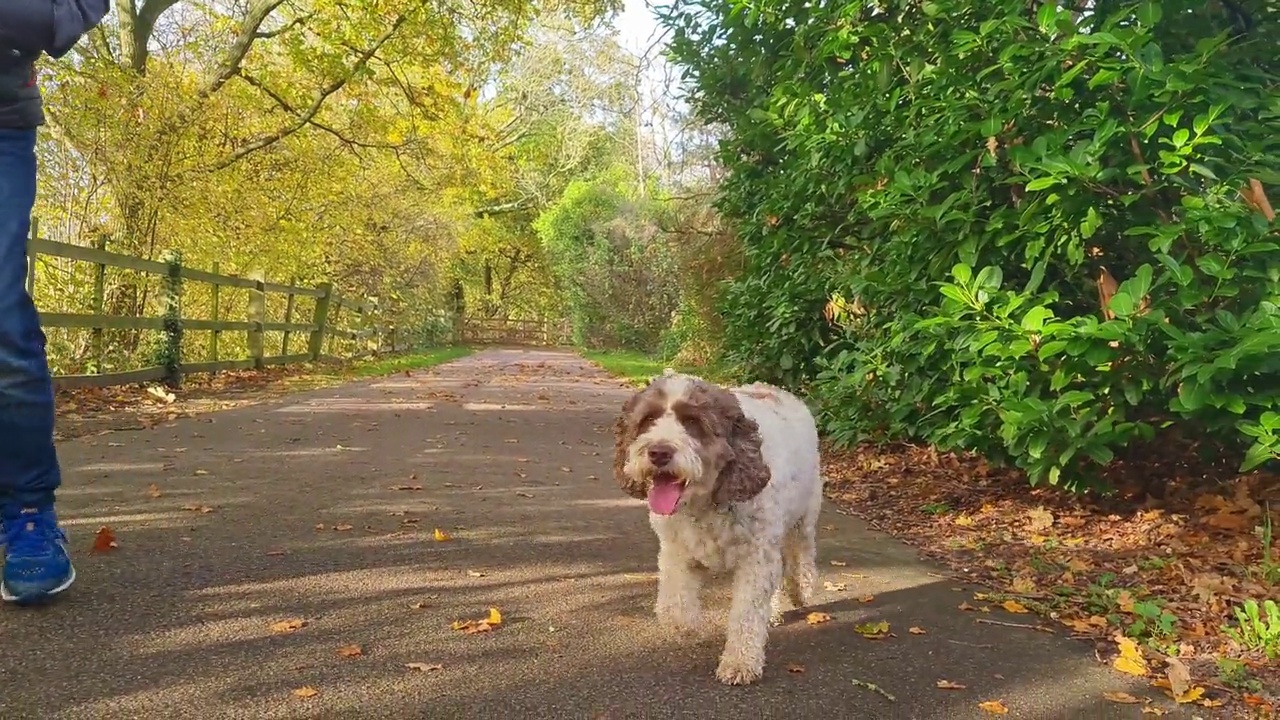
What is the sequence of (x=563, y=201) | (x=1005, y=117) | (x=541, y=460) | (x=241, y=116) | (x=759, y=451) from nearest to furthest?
(x=759, y=451) < (x=1005, y=117) < (x=541, y=460) < (x=241, y=116) < (x=563, y=201)

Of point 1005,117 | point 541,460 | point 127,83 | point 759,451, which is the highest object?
point 127,83

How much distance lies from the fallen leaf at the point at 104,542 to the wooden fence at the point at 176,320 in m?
2.45

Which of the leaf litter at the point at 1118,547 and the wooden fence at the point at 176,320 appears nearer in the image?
the leaf litter at the point at 1118,547

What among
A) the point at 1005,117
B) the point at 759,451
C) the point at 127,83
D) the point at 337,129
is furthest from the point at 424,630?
the point at 337,129

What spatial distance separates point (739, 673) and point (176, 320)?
10.6m

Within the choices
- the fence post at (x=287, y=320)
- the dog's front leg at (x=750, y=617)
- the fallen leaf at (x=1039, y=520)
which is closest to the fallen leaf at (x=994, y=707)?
the dog's front leg at (x=750, y=617)

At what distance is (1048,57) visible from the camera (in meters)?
4.74

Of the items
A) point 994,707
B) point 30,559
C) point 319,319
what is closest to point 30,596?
point 30,559

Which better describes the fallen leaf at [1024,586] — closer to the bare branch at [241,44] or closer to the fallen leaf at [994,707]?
the fallen leaf at [994,707]

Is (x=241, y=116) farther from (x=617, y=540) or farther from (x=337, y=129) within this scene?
(x=617, y=540)

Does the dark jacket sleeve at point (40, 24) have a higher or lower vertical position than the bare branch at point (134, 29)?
lower

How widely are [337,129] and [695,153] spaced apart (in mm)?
7648

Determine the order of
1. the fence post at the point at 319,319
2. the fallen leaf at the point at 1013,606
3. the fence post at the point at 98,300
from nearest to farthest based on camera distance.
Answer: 1. the fallen leaf at the point at 1013,606
2. the fence post at the point at 98,300
3. the fence post at the point at 319,319

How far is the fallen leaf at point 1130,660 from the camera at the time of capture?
3490mm
